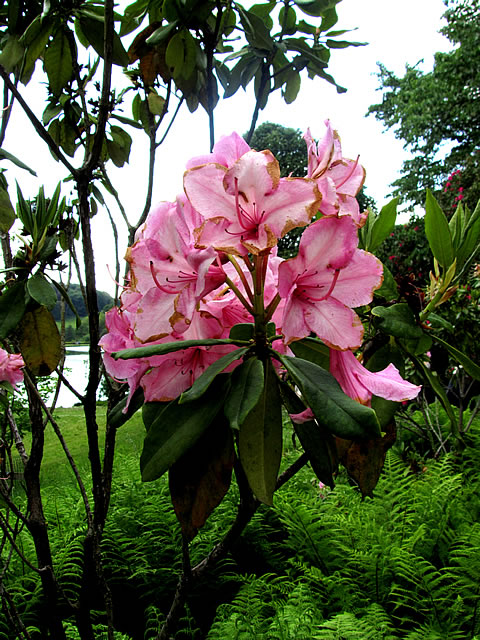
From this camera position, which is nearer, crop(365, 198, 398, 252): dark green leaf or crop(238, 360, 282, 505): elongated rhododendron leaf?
crop(238, 360, 282, 505): elongated rhododendron leaf

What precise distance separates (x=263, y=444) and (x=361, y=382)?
0.13 m

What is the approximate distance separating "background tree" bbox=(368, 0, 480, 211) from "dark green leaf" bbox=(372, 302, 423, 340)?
7727 millimetres

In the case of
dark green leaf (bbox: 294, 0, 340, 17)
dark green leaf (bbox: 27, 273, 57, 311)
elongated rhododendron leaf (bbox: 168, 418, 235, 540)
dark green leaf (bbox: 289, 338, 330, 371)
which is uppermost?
dark green leaf (bbox: 294, 0, 340, 17)

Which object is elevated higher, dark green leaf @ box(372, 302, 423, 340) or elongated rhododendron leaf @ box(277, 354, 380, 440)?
dark green leaf @ box(372, 302, 423, 340)

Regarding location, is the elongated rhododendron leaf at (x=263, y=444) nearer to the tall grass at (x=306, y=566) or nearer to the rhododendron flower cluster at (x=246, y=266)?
the rhododendron flower cluster at (x=246, y=266)

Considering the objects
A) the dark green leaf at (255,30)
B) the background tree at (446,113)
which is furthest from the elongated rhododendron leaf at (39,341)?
the background tree at (446,113)

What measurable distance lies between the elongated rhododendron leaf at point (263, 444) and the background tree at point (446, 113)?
7951 millimetres

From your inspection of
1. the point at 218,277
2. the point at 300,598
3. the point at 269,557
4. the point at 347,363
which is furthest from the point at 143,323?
the point at 269,557

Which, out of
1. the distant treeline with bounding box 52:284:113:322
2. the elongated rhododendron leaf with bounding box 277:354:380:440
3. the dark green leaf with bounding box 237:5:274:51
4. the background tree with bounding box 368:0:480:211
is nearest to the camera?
the elongated rhododendron leaf with bounding box 277:354:380:440

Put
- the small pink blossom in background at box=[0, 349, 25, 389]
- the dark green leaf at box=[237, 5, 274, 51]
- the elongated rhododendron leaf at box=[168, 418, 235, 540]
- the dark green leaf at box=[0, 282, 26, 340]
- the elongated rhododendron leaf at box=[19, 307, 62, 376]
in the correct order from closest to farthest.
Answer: the elongated rhododendron leaf at box=[168, 418, 235, 540] < the dark green leaf at box=[0, 282, 26, 340] < the elongated rhododendron leaf at box=[19, 307, 62, 376] < the dark green leaf at box=[237, 5, 274, 51] < the small pink blossom in background at box=[0, 349, 25, 389]

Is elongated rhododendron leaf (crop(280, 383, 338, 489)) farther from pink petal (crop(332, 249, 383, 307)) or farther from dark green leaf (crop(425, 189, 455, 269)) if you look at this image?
dark green leaf (crop(425, 189, 455, 269))

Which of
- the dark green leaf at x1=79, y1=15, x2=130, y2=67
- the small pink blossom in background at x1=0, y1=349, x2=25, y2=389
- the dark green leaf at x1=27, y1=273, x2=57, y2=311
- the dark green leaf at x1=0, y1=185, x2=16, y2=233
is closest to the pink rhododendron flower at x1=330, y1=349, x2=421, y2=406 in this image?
the dark green leaf at x1=27, y1=273, x2=57, y2=311

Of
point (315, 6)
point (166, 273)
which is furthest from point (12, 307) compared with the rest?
point (315, 6)

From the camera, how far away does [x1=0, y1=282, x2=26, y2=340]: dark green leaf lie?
81 centimetres
